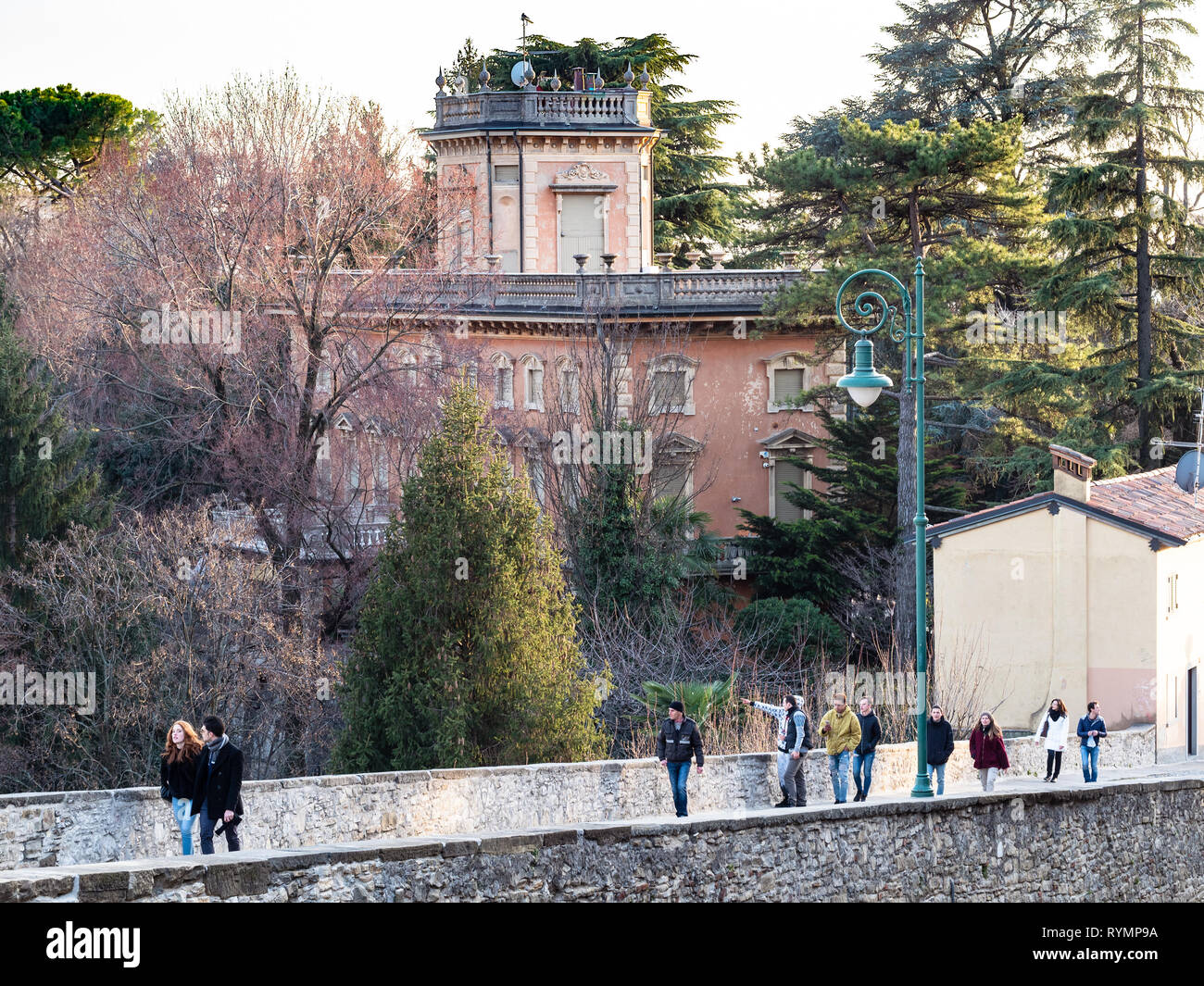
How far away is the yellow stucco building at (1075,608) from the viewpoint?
3117 centimetres

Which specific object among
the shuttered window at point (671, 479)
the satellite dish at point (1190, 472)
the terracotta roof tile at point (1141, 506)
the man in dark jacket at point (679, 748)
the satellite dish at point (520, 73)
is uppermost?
the satellite dish at point (520, 73)

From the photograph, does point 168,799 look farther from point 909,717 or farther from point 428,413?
point 428,413

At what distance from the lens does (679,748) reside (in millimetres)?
18172

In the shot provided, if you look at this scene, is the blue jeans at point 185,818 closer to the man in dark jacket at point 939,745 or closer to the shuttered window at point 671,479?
the man in dark jacket at point 939,745

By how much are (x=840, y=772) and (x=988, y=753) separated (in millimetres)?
1865

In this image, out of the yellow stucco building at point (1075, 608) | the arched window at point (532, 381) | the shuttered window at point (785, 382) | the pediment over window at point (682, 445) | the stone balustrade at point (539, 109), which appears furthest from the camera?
the stone balustrade at point (539, 109)

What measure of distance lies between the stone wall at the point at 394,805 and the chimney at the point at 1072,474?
11.3 m

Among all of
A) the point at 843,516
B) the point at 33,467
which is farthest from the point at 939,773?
the point at 843,516

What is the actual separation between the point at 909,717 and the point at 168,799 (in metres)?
16.7

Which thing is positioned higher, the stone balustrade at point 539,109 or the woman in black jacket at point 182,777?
the stone balustrade at point 539,109

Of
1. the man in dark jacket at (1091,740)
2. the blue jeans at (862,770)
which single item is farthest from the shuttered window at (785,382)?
the blue jeans at (862,770)

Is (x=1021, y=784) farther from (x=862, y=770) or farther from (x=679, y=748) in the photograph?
(x=679, y=748)

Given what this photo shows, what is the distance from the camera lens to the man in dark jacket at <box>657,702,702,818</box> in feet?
59.7

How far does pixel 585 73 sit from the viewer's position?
5778cm
